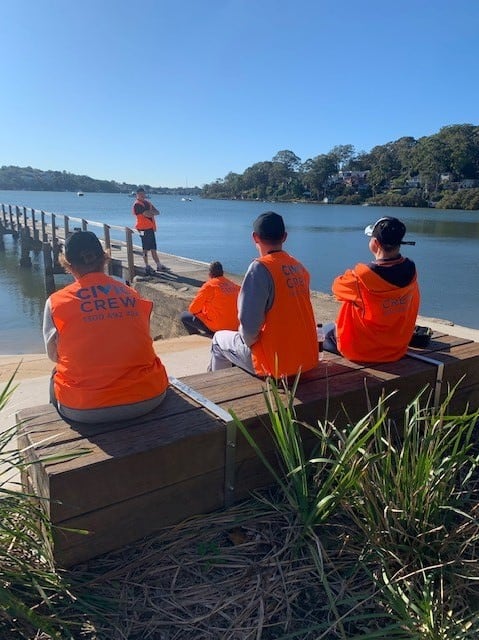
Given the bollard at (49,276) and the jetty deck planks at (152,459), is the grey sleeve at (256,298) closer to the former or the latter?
the jetty deck planks at (152,459)

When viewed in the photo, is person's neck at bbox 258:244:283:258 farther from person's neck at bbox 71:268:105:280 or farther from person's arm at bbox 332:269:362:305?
person's neck at bbox 71:268:105:280

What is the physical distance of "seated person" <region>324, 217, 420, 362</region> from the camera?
3164mm

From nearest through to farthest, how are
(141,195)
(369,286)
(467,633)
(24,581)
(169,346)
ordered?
1. (467,633)
2. (24,581)
3. (369,286)
4. (169,346)
5. (141,195)

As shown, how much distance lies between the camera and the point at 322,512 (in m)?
2.06

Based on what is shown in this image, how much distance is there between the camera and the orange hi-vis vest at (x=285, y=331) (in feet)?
9.39

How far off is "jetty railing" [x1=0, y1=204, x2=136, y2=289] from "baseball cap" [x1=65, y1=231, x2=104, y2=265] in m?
9.57

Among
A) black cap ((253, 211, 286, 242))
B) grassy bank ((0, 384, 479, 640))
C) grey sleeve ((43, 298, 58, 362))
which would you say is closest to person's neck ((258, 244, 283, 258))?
black cap ((253, 211, 286, 242))

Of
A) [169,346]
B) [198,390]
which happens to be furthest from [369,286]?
[169,346]

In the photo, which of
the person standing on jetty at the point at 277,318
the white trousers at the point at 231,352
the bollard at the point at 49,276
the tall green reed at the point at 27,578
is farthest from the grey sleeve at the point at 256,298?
the bollard at the point at 49,276

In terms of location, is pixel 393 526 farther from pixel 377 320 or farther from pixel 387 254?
pixel 387 254

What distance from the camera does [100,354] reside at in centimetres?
231

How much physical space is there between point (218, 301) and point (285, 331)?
154 inches

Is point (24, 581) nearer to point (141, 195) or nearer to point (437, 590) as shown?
point (437, 590)

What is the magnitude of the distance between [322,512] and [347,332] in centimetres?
143
